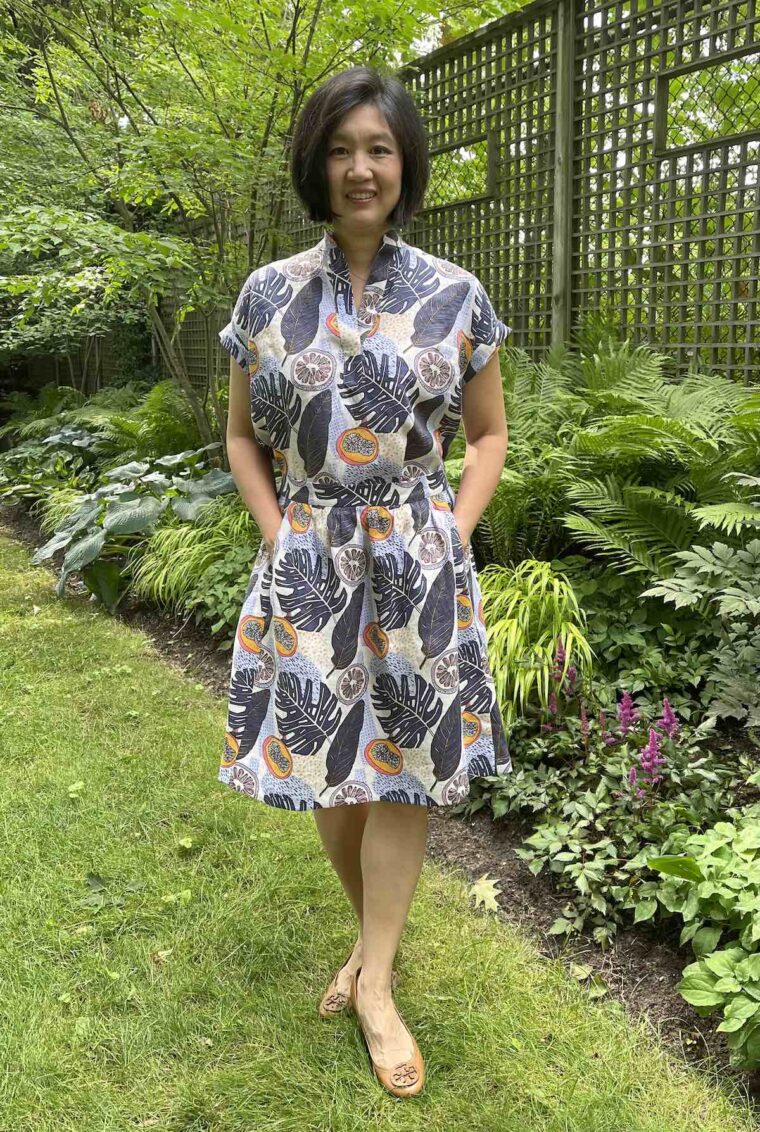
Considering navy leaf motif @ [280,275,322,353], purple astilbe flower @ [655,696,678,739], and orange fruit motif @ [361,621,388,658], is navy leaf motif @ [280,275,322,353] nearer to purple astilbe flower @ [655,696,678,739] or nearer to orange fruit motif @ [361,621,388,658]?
orange fruit motif @ [361,621,388,658]

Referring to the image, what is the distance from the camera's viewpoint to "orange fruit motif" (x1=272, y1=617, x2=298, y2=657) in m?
1.52

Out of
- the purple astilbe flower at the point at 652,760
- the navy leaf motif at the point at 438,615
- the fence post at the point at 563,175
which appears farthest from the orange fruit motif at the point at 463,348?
the fence post at the point at 563,175

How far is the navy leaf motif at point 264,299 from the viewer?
4.93 ft

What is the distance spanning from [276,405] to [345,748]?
622 mm

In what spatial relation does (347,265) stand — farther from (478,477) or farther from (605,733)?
(605,733)

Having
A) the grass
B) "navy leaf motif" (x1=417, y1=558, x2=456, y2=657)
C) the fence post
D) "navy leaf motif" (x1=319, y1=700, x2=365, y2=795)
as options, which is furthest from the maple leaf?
the fence post

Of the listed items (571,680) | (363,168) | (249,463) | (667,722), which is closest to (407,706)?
(249,463)

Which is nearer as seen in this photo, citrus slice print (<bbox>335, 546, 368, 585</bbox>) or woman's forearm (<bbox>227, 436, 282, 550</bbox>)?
citrus slice print (<bbox>335, 546, 368, 585</bbox>)

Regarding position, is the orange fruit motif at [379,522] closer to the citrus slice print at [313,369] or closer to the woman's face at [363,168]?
the citrus slice print at [313,369]

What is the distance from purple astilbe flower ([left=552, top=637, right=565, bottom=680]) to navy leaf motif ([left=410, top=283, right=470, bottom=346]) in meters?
1.37

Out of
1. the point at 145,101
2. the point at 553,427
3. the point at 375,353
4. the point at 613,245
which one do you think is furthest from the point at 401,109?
the point at 145,101

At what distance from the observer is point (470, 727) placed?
164cm

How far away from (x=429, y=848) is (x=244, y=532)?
7.66 feet

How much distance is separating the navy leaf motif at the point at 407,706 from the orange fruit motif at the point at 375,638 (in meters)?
0.04
